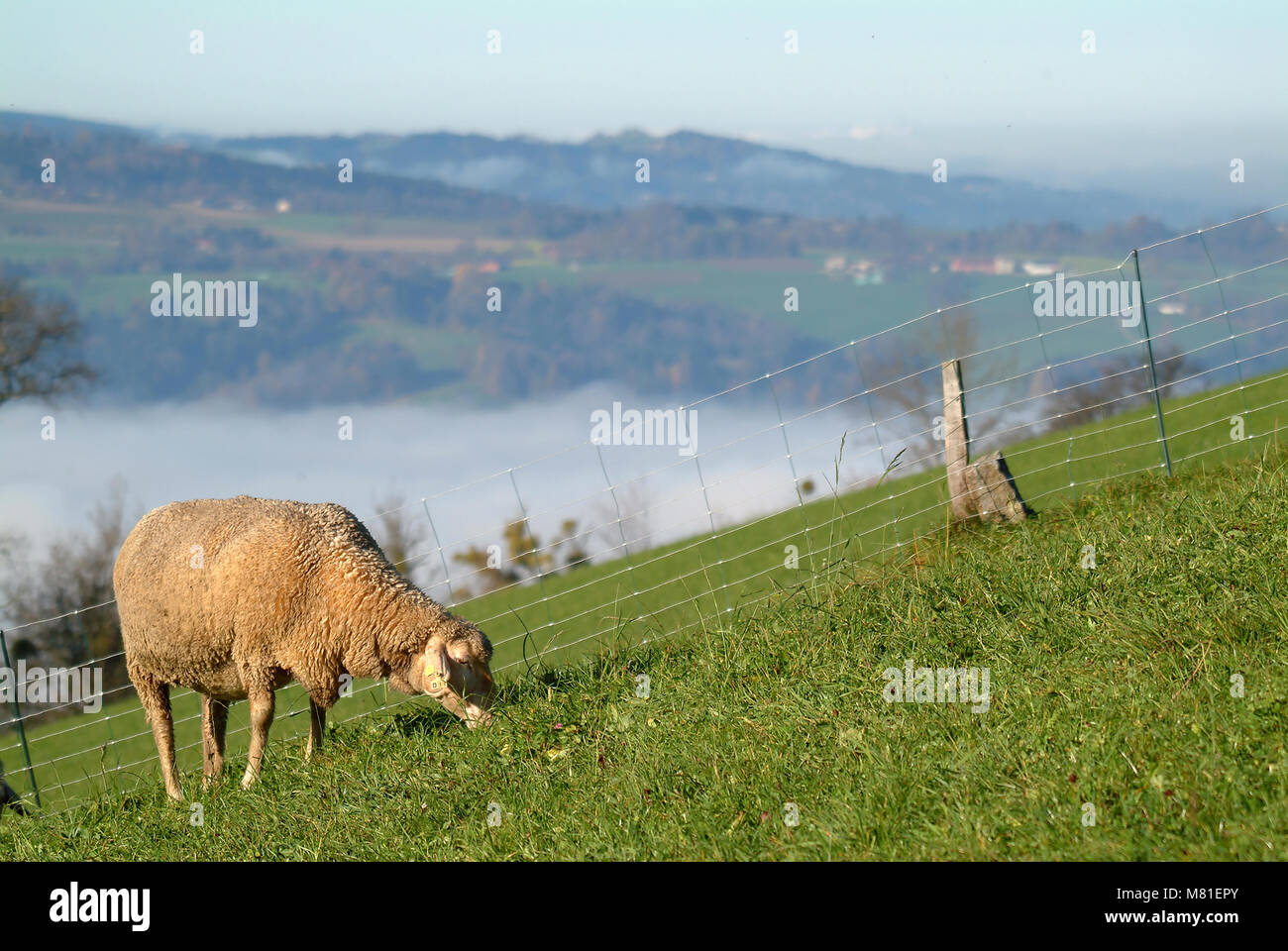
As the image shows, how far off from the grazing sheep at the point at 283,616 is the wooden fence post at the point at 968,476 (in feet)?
14.3

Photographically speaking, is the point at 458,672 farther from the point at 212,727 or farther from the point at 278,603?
the point at 212,727

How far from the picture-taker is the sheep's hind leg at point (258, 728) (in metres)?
7.66

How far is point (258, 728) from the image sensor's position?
7.80 m

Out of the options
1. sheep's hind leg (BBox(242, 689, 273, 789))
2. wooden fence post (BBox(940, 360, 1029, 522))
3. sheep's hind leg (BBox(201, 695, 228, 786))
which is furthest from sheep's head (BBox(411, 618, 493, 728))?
wooden fence post (BBox(940, 360, 1029, 522))

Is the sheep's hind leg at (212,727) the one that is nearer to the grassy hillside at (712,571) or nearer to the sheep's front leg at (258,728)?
the grassy hillside at (712,571)

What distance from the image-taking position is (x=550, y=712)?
22.4 feet

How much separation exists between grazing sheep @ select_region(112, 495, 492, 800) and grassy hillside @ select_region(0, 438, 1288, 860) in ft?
1.09

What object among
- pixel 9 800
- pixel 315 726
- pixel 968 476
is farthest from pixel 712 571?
pixel 9 800

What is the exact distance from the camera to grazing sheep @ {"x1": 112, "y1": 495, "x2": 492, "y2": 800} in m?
7.59

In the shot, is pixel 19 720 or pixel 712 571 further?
pixel 712 571

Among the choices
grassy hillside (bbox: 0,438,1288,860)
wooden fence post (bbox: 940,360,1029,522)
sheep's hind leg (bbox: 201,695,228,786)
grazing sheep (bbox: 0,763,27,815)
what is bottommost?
grazing sheep (bbox: 0,763,27,815)

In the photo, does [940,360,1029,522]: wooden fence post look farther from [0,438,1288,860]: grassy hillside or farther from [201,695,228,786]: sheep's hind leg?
[201,695,228,786]: sheep's hind leg

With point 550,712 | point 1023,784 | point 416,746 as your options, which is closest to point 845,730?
point 1023,784
